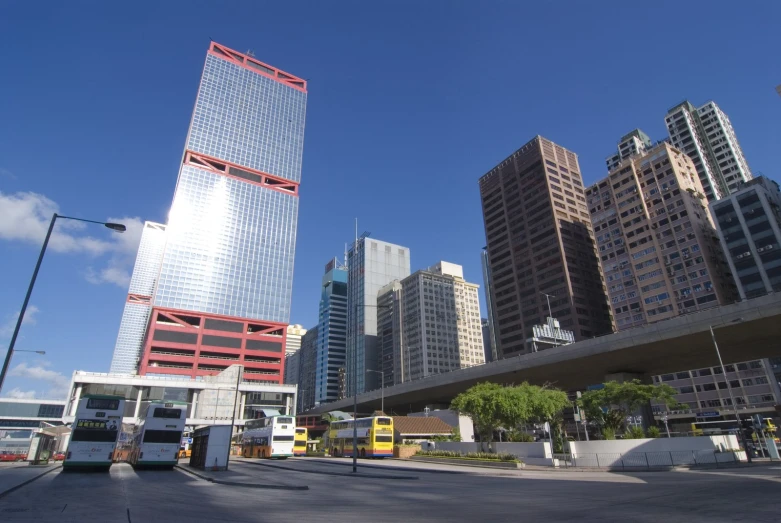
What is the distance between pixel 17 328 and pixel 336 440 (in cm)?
4429

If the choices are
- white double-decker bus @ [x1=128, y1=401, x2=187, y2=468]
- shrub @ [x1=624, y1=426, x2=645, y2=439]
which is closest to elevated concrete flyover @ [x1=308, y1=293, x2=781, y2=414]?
shrub @ [x1=624, y1=426, x2=645, y2=439]

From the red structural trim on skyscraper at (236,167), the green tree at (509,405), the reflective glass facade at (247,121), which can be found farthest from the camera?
the reflective glass facade at (247,121)

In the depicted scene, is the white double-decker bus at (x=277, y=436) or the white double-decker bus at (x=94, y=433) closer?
the white double-decker bus at (x=94, y=433)

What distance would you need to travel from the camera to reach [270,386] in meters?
108

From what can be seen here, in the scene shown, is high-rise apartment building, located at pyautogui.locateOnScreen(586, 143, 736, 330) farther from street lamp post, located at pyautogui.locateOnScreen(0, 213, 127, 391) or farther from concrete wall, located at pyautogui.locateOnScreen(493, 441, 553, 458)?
street lamp post, located at pyautogui.locateOnScreen(0, 213, 127, 391)

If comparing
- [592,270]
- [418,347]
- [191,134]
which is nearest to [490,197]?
[592,270]

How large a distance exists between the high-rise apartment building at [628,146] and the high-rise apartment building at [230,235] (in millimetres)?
122589

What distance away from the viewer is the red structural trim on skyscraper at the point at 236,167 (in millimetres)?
127000

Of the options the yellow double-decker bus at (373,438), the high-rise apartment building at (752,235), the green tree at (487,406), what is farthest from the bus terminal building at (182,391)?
the high-rise apartment building at (752,235)

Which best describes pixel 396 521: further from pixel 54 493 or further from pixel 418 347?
pixel 418 347

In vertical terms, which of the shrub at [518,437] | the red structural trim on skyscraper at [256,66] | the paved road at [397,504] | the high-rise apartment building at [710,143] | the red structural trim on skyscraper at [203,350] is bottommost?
the paved road at [397,504]

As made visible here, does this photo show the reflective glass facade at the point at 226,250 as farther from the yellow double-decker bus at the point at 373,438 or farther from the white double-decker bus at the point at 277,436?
the yellow double-decker bus at the point at 373,438

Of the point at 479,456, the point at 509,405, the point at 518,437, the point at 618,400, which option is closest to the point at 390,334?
the point at 518,437

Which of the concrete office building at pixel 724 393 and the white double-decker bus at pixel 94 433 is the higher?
the concrete office building at pixel 724 393
